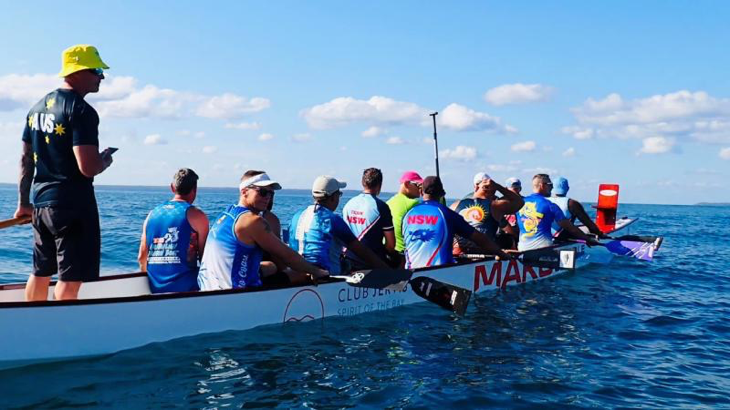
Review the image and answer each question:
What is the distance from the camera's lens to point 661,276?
14.2 metres

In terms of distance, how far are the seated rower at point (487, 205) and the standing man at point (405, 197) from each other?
1020 millimetres

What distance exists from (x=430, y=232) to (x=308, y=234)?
7.48ft

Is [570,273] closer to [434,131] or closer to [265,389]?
[434,131]

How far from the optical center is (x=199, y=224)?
640cm

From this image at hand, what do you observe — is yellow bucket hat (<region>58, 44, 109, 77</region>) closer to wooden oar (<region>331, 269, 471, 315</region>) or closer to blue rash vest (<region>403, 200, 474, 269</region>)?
wooden oar (<region>331, 269, 471, 315</region>)

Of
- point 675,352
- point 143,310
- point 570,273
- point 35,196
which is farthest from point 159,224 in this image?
point 570,273

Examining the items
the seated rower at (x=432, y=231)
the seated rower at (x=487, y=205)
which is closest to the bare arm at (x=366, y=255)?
the seated rower at (x=432, y=231)

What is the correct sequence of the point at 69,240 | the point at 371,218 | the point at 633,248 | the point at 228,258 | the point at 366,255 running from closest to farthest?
Result: 1. the point at 69,240
2. the point at 228,258
3. the point at 366,255
4. the point at 371,218
5. the point at 633,248

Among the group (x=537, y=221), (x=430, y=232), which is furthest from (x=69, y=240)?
(x=537, y=221)

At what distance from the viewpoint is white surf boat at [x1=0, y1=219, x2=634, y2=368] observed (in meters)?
5.11

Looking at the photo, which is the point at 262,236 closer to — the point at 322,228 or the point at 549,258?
the point at 322,228

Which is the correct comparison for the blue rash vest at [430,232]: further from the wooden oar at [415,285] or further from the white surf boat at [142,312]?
the wooden oar at [415,285]

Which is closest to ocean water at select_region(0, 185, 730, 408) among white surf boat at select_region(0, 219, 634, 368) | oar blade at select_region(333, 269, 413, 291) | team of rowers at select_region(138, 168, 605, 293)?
white surf boat at select_region(0, 219, 634, 368)

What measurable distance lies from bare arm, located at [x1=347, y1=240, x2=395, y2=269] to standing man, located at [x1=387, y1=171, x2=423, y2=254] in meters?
1.60
